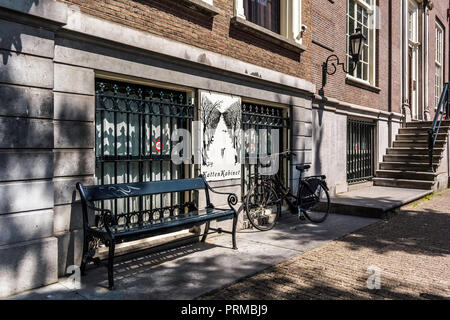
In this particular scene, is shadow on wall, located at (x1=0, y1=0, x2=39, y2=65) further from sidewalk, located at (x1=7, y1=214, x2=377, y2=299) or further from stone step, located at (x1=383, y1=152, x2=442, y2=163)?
stone step, located at (x1=383, y1=152, x2=442, y2=163)

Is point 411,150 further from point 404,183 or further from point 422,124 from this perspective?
point 422,124

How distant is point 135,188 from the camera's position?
459cm

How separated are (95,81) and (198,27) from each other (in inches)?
82.8

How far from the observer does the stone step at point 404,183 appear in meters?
10.5

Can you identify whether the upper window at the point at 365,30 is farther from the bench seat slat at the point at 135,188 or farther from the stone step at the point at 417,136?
the bench seat slat at the point at 135,188

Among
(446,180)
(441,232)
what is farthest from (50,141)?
(446,180)

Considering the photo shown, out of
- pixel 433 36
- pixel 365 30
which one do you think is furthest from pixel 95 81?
pixel 433 36

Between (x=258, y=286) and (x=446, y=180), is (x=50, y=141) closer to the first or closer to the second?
(x=258, y=286)

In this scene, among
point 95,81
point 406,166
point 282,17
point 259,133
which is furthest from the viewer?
point 406,166

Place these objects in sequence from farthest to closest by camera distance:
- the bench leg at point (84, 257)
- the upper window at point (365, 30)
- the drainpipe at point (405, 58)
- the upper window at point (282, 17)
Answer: the drainpipe at point (405, 58)
the upper window at point (365, 30)
the upper window at point (282, 17)
the bench leg at point (84, 257)

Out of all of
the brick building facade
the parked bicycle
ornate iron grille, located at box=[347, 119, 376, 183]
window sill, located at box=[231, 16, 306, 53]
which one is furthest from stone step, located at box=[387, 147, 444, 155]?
window sill, located at box=[231, 16, 306, 53]

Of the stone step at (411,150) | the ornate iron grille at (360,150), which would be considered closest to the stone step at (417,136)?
the stone step at (411,150)

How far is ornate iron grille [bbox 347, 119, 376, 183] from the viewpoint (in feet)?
36.2

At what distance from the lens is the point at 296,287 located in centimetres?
385
